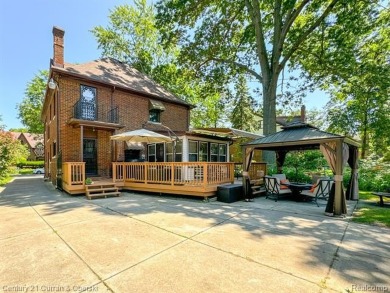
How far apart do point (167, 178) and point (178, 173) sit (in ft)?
1.89

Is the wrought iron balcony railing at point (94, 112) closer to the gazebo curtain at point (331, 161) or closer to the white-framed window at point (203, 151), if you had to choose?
the white-framed window at point (203, 151)

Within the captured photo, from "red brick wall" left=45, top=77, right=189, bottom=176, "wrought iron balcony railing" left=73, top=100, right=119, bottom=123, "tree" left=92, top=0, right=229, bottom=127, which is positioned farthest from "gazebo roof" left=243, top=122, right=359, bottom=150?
"tree" left=92, top=0, right=229, bottom=127

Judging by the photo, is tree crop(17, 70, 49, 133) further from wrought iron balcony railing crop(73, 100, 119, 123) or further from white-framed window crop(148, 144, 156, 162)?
white-framed window crop(148, 144, 156, 162)

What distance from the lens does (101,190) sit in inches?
360

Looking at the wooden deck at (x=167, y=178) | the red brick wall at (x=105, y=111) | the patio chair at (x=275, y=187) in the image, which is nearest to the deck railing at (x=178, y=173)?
the wooden deck at (x=167, y=178)

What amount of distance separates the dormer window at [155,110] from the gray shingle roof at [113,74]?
52cm

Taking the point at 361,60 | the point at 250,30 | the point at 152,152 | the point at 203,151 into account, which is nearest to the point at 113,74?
the point at 152,152

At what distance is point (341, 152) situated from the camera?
649cm

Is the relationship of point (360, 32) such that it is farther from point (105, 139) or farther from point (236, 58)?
point (105, 139)

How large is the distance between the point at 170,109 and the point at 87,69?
6.10 meters

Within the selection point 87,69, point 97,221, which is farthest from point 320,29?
point 97,221

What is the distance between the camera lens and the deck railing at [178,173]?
8711 mm

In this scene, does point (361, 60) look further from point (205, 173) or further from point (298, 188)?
point (205, 173)

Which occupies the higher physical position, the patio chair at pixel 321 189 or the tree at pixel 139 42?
the tree at pixel 139 42
